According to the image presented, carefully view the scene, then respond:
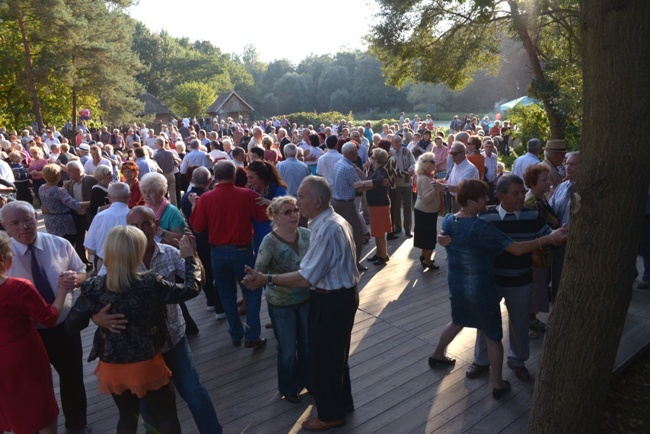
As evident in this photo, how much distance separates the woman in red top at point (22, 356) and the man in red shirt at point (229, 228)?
188cm

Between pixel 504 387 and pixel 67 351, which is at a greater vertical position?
pixel 67 351

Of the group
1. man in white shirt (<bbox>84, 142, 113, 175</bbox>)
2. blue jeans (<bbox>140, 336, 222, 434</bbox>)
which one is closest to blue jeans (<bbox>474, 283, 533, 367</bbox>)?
blue jeans (<bbox>140, 336, 222, 434</bbox>)

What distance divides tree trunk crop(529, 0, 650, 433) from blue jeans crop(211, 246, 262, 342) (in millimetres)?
2883

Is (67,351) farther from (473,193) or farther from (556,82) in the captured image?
(556,82)

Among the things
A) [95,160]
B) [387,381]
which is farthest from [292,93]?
[387,381]

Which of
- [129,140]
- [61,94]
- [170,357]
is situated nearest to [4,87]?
[61,94]

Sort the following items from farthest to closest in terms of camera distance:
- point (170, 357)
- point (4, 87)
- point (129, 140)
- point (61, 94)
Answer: point (61, 94), point (4, 87), point (129, 140), point (170, 357)

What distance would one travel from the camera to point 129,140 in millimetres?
20234

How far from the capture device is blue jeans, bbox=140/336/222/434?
3197 millimetres

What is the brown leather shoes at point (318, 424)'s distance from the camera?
371 centimetres

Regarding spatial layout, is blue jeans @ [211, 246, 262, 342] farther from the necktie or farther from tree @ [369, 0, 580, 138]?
tree @ [369, 0, 580, 138]

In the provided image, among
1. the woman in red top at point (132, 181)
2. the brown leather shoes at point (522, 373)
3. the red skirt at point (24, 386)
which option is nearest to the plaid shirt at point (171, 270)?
the red skirt at point (24, 386)

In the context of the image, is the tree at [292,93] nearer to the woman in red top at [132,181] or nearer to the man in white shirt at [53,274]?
the woman in red top at [132,181]

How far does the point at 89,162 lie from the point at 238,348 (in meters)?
6.19
